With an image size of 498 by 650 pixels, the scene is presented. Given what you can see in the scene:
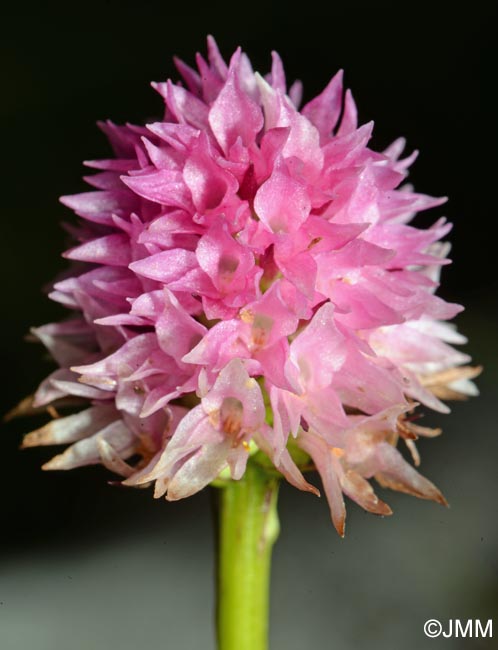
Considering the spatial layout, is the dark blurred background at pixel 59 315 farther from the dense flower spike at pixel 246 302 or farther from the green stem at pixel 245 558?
the dense flower spike at pixel 246 302

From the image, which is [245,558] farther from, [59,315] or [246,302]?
[59,315]

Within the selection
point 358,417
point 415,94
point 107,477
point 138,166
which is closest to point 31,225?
point 107,477

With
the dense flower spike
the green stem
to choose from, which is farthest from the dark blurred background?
the dense flower spike

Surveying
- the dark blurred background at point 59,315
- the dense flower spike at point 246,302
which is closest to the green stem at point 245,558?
the dense flower spike at point 246,302

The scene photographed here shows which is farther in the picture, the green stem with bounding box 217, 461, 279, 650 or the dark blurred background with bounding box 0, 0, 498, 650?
the dark blurred background with bounding box 0, 0, 498, 650

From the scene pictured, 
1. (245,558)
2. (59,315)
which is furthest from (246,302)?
(59,315)

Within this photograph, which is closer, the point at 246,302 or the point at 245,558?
the point at 246,302

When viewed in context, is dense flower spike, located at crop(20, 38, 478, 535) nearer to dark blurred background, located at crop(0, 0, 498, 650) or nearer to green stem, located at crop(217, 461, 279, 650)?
green stem, located at crop(217, 461, 279, 650)
